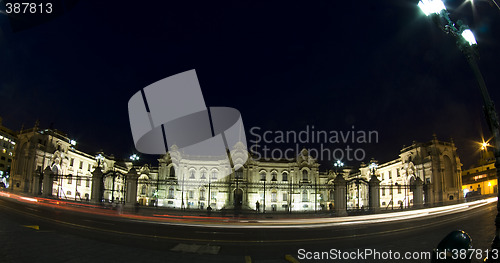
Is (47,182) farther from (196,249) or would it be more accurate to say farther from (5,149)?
(5,149)

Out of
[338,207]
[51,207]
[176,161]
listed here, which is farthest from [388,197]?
[51,207]

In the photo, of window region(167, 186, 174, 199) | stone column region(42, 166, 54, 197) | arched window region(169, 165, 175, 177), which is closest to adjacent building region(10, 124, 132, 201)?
window region(167, 186, 174, 199)

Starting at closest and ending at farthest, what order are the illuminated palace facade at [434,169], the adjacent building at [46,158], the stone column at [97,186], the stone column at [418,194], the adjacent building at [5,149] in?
the stone column at [97,186] < the stone column at [418,194] < the illuminated palace facade at [434,169] < the adjacent building at [46,158] < the adjacent building at [5,149]

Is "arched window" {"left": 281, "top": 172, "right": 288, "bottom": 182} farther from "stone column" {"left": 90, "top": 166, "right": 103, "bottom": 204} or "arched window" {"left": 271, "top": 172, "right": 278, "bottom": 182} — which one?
"stone column" {"left": 90, "top": 166, "right": 103, "bottom": 204}

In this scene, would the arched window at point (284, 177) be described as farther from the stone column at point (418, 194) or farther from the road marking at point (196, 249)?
the road marking at point (196, 249)

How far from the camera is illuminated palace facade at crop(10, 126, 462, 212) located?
180ft

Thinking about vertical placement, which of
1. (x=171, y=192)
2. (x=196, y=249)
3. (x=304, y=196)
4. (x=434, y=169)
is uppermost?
(x=434, y=169)

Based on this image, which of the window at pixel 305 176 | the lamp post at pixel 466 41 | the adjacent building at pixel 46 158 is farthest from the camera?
the window at pixel 305 176

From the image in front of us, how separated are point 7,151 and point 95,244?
4222 inches

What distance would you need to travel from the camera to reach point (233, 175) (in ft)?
221

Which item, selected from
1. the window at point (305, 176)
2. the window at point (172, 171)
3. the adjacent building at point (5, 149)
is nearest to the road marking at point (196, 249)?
the window at point (172, 171)

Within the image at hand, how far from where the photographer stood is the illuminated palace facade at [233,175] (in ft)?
180

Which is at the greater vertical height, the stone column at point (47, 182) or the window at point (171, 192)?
the stone column at point (47, 182)

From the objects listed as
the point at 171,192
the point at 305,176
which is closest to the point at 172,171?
the point at 171,192
